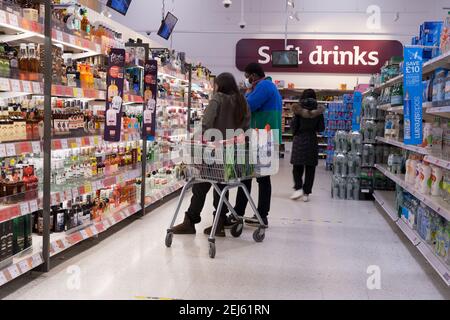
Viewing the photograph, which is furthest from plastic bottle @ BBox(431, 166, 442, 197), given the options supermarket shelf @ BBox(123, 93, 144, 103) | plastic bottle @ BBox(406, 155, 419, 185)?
supermarket shelf @ BBox(123, 93, 144, 103)

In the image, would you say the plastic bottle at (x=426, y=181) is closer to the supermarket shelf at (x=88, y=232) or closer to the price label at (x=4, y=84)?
the supermarket shelf at (x=88, y=232)

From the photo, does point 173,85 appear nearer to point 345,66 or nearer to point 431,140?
point 431,140

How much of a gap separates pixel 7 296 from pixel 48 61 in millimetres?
1513

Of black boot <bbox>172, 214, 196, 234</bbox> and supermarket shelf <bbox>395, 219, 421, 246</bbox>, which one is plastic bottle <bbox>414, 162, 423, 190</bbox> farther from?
black boot <bbox>172, 214, 196, 234</bbox>

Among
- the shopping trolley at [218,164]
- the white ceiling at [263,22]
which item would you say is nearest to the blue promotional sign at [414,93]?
the shopping trolley at [218,164]

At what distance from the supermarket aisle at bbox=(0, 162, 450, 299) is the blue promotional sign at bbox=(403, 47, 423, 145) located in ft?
3.44

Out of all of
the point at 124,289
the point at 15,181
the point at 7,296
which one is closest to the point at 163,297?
the point at 124,289

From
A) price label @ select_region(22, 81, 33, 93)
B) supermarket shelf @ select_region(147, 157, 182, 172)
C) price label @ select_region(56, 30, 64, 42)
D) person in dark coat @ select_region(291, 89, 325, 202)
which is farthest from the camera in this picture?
person in dark coat @ select_region(291, 89, 325, 202)

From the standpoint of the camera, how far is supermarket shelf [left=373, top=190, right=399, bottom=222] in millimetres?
5440

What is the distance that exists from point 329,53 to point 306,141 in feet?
33.1

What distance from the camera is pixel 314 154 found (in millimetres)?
7191

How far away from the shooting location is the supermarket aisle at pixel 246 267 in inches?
127

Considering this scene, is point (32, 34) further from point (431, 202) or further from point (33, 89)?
point (431, 202)

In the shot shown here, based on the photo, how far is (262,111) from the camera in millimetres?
5246
